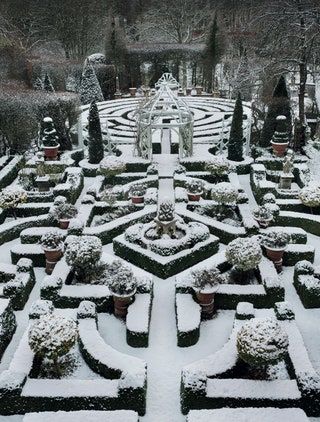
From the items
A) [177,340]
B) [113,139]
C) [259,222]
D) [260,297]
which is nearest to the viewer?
[177,340]

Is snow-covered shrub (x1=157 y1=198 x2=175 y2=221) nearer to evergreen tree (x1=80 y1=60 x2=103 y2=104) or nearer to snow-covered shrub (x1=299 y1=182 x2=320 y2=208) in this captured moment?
snow-covered shrub (x1=299 y1=182 x2=320 y2=208)

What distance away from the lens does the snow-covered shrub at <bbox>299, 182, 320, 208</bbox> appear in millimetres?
19047

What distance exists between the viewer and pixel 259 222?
60.0 ft

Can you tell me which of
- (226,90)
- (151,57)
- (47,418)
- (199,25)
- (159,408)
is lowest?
(159,408)

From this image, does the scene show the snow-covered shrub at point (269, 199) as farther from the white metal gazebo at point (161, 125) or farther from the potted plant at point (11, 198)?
the potted plant at point (11, 198)

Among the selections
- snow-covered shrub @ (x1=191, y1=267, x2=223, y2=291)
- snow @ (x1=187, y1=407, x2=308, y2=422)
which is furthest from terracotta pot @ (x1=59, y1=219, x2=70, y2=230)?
snow @ (x1=187, y1=407, x2=308, y2=422)

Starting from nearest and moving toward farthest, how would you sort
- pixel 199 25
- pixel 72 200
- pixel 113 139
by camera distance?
pixel 72 200 → pixel 113 139 → pixel 199 25

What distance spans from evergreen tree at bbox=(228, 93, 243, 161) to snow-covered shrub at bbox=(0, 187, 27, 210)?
12.4 metres

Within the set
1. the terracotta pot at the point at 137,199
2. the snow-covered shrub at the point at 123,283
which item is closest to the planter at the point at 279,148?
the terracotta pot at the point at 137,199

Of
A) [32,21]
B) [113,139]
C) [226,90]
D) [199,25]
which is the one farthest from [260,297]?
[199,25]

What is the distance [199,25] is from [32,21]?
2433 centimetres

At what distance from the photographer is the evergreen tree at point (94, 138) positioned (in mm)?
25719

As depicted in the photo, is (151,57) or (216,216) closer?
(216,216)

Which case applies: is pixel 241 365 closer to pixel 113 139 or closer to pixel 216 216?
pixel 216 216
